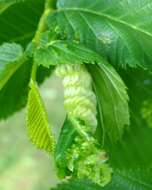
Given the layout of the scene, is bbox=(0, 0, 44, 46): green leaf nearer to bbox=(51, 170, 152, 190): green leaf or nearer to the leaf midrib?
the leaf midrib

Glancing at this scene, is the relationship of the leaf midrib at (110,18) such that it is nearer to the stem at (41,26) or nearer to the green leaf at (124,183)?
the stem at (41,26)

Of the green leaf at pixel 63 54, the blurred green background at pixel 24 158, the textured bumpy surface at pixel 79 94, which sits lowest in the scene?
the blurred green background at pixel 24 158

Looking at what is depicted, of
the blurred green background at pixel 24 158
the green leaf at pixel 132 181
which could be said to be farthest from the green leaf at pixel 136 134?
the blurred green background at pixel 24 158

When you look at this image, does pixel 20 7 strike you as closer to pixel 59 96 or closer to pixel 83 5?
pixel 83 5

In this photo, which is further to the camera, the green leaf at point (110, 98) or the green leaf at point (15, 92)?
the green leaf at point (15, 92)

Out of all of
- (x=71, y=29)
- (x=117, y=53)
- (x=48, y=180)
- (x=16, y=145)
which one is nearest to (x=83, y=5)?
(x=71, y=29)

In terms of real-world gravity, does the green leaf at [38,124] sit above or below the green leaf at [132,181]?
above
